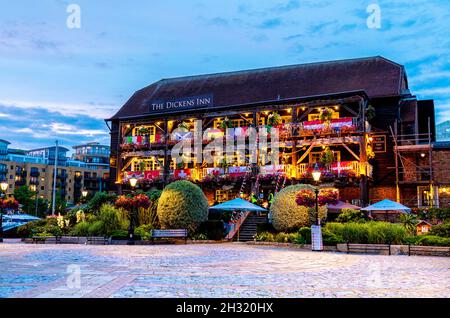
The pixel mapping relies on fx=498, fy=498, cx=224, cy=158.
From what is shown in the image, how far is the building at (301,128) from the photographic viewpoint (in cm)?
3388

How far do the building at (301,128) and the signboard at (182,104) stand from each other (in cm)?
8

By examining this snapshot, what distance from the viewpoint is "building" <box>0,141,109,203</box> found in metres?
98.5

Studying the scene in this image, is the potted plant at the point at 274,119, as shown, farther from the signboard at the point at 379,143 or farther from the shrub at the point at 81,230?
the shrub at the point at 81,230

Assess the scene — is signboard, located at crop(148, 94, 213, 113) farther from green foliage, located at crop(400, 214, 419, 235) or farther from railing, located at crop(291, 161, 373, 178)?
green foliage, located at crop(400, 214, 419, 235)

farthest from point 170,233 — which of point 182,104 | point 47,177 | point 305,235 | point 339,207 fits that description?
point 47,177

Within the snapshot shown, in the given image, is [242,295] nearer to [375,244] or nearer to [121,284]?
[121,284]

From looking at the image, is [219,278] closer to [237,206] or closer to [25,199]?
[237,206]

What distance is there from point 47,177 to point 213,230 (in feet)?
283

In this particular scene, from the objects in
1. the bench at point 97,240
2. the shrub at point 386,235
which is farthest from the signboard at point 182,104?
the shrub at point 386,235

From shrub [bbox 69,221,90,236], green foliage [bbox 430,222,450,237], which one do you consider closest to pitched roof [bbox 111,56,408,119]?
green foliage [bbox 430,222,450,237]

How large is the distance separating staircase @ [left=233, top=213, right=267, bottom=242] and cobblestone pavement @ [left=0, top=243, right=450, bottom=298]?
12.5 metres

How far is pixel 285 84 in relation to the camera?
133ft

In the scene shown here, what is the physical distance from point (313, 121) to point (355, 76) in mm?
6526
